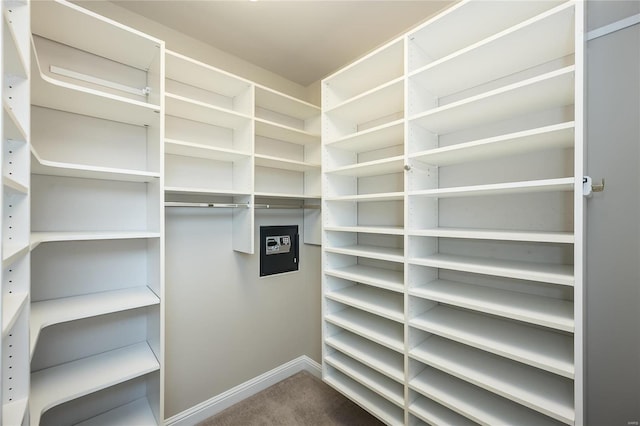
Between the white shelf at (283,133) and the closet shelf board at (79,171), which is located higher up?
the white shelf at (283,133)

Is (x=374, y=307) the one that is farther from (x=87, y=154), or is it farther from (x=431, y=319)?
(x=87, y=154)

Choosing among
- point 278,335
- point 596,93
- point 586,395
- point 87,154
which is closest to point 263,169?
point 87,154

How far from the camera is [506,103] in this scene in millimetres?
1278

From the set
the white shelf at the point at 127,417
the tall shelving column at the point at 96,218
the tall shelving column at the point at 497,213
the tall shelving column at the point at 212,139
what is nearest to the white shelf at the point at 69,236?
the tall shelving column at the point at 96,218

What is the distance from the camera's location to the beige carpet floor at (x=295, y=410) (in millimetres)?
1974

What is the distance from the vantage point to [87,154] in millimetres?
1584

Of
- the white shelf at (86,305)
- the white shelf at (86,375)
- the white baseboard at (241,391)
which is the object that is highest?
the white shelf at (86,305)

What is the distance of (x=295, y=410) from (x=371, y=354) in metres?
0.89

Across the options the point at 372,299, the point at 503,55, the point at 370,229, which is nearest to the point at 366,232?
the point at 370,229

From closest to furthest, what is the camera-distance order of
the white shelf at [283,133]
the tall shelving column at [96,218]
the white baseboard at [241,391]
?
the tall shelving column at [96,218] < the white baseboard at [241,391] < the white shelf at [283,133]

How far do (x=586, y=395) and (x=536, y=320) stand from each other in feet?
2.31

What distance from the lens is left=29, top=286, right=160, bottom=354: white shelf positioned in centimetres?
123

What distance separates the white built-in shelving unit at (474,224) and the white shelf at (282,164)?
0.34 meters

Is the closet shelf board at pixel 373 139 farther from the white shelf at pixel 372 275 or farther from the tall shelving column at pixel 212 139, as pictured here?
the white shelf at pixel 372 275
